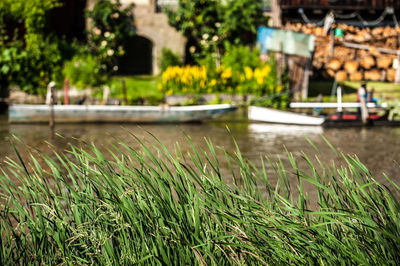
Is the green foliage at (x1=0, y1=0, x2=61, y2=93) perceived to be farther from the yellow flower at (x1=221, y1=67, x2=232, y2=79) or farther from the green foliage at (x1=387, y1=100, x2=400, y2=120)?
the green foliage at (x1=387, y1=100, x2=400, y2=120)

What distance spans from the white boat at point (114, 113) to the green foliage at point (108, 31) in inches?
275

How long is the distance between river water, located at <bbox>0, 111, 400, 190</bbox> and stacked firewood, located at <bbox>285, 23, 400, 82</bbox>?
32.3 ft

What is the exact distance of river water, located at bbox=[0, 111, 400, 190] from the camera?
12.1 m

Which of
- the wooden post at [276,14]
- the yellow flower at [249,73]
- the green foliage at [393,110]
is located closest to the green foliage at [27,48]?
the yellow flower at [249,73]

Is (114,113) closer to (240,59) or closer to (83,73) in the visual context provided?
(83,73)

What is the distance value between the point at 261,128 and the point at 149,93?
21.0 feet

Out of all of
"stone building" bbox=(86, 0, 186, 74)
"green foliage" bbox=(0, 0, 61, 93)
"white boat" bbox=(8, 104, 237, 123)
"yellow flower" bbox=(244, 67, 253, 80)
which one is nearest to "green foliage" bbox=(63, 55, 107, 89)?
"green foliage" bbox=(0, 0, 61, 93)

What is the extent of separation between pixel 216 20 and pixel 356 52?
22.5ft

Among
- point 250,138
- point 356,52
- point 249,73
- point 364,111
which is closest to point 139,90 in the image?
point 249,73

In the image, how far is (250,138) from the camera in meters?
14.9

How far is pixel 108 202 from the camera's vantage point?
12.3 feet

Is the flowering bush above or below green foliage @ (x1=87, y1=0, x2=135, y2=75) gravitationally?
below

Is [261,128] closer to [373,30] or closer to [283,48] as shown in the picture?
[283,48]

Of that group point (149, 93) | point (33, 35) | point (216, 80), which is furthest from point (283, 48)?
point (33, 35)
